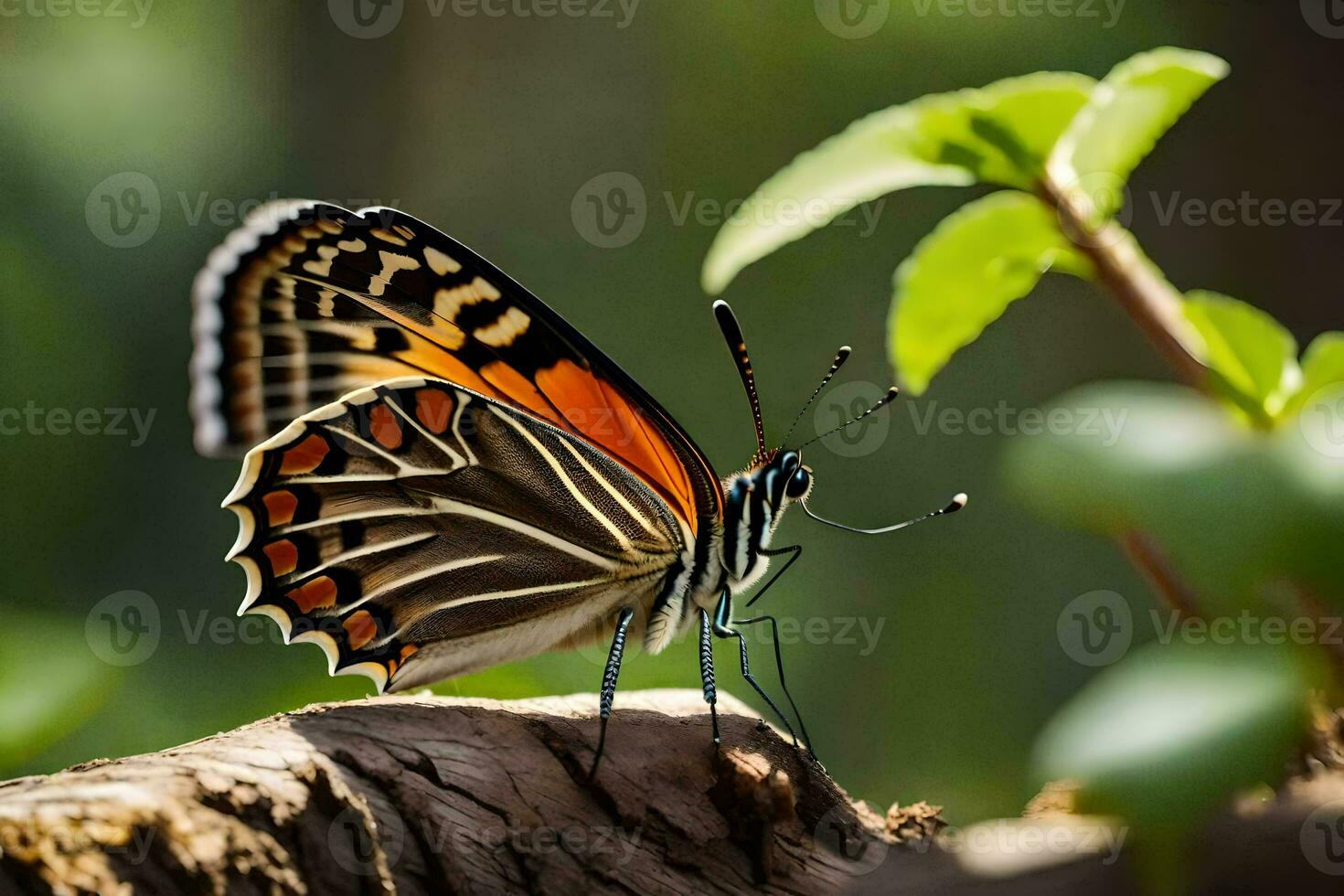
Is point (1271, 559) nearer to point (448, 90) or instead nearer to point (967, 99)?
point (967, 99)

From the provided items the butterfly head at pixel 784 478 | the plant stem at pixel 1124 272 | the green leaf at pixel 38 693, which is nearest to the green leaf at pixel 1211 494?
the plant stem at pixel 1124 272

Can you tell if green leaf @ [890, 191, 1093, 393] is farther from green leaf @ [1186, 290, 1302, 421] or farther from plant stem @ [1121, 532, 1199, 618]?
plant stem @ [1121, 532, 1199, 618]

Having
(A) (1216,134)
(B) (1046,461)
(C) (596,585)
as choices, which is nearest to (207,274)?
(C) (596,585)

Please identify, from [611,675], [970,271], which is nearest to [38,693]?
[611,675]

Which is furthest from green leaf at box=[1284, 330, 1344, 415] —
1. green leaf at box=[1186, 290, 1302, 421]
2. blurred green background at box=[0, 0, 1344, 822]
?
blurred green background at box=[0, 0, 1344, 822]

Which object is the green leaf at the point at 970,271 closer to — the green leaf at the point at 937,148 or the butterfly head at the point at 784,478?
the green leaf at the point at 937,148

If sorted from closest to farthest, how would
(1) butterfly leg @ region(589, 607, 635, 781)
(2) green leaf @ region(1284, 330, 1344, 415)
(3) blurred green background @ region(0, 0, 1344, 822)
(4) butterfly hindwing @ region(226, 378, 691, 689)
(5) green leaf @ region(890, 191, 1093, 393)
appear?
(2) green leaf @ region(1284, 330, 1344, 415)
(5) green leaf @ region(890, 191, 1093, 393)
(1) butterfly leg @ region(589, 607, 635, 781)
(4) butterfly hindwing @ region(226, 378, 691, 689)
(3) blurred green background @ region(0, 0, 1344, 822)
